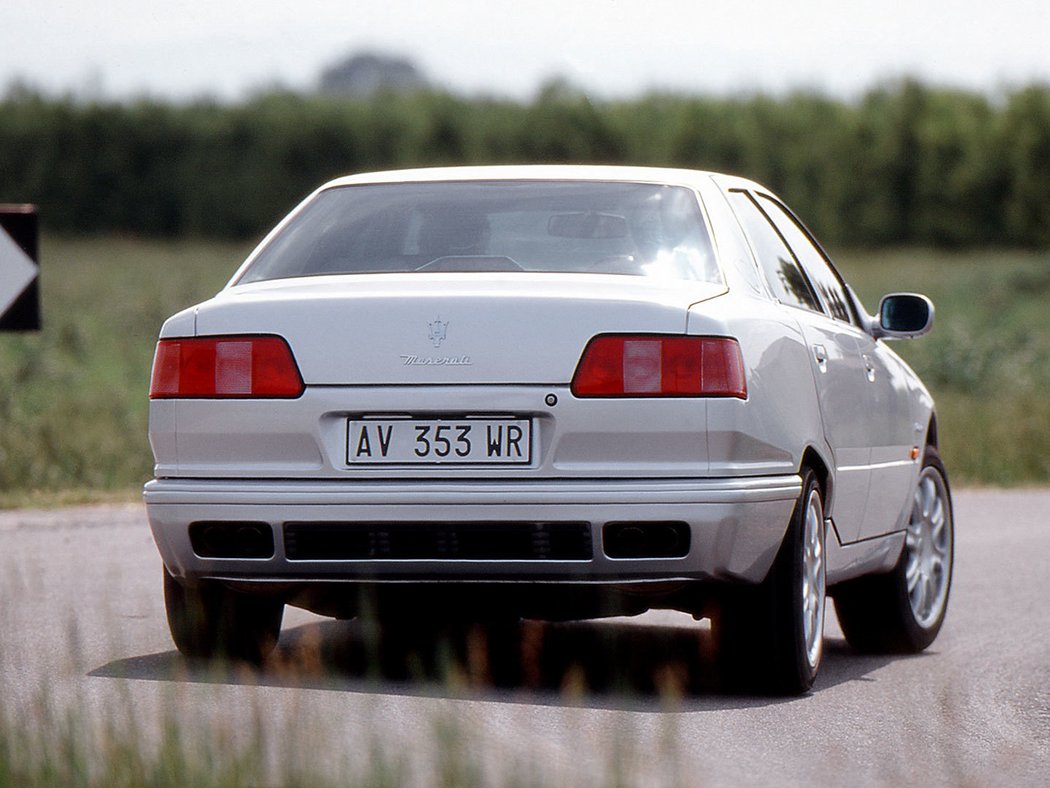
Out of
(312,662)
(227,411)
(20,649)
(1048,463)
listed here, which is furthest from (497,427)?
(1048,463)

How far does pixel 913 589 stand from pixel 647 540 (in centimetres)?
260

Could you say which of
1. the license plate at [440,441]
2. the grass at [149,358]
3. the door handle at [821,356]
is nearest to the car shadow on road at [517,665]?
the license plate at [440,441]

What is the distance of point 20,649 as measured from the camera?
286 inches

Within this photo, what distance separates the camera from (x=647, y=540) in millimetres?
6242

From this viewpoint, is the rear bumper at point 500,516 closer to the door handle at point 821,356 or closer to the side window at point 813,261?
the door handle at point 821,356

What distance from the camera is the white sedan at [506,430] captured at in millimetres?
6211

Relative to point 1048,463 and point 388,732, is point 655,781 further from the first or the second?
point 1048,463

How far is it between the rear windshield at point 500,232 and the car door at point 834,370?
16.1 inches

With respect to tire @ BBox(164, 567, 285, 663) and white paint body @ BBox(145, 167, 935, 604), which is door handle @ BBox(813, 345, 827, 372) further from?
tire @ BBox(164, 567, 285, 663)

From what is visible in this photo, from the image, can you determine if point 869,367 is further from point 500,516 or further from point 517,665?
point 500,516

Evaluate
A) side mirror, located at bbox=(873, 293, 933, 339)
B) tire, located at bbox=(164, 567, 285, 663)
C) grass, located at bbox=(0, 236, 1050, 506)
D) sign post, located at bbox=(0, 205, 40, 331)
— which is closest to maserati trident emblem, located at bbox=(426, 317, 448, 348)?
tire, located at bbox=(164, 567, 285, 663)

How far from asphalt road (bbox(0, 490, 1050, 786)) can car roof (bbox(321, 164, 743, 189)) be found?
1571 millimetres

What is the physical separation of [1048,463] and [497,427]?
45.2 ft

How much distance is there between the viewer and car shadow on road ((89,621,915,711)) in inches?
255
